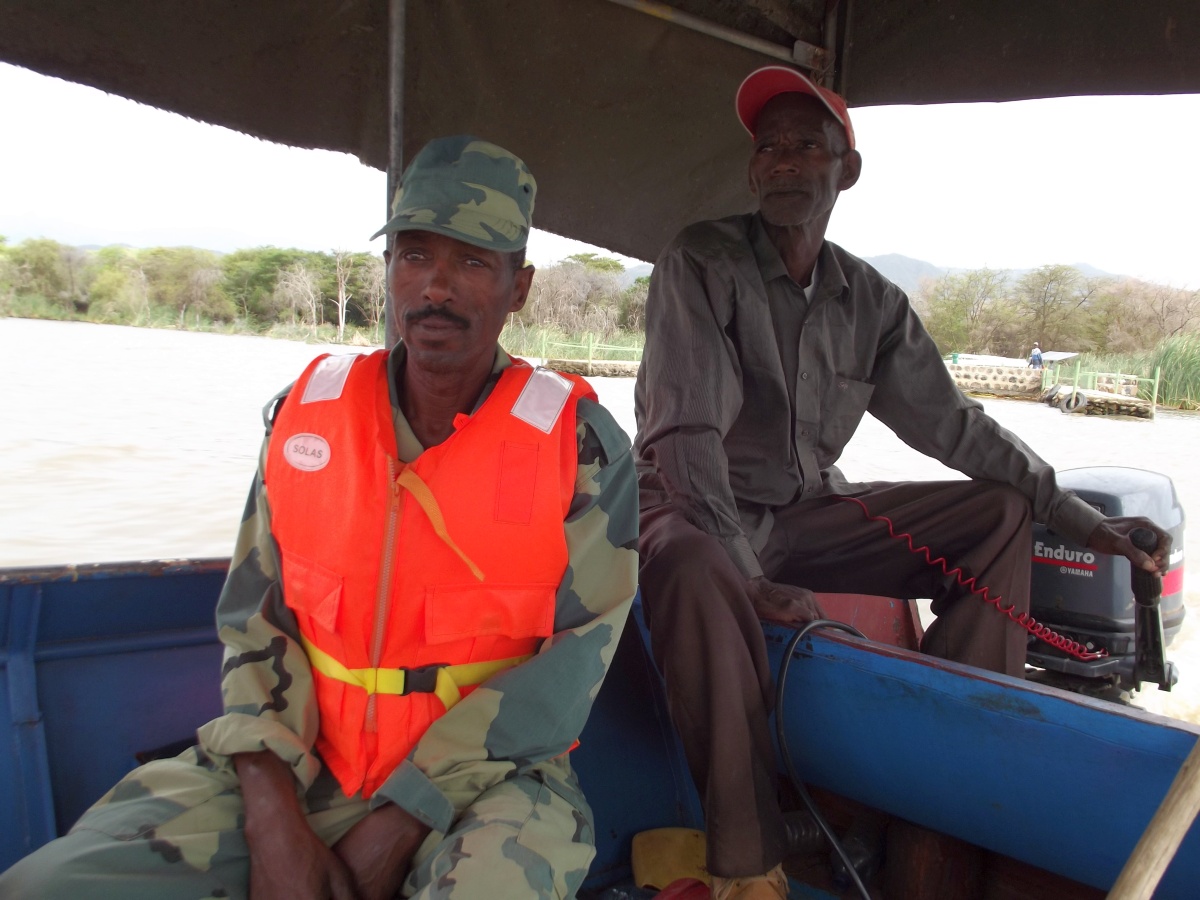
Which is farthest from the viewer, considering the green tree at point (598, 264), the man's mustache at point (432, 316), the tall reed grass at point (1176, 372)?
the green tree at point (598, 264)

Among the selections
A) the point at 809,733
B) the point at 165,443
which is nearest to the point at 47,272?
the point at 165,443

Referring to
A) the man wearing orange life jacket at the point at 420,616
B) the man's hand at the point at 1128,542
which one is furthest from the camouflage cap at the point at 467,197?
the man's hand at the point at 1128,542

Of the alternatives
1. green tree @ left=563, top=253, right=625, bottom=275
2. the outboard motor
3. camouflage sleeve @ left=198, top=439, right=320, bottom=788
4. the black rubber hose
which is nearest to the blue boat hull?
the black rubber hose

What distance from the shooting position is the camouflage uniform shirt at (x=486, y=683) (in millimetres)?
1276

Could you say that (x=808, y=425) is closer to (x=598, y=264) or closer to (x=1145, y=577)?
(x=1145, y=577)

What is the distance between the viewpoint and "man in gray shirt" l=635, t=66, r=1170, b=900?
6.55ft

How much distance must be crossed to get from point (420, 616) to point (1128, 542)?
1.72 metres

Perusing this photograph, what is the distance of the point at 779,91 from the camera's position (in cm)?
224

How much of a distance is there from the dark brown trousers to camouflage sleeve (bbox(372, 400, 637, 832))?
27cm

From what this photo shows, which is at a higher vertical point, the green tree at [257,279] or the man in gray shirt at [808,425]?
the green tree at [257,279]

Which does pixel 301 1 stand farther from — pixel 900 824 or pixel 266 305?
pixel 266 305

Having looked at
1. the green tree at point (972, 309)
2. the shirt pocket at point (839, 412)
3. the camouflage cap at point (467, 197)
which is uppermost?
the green tree at point (972, 309)

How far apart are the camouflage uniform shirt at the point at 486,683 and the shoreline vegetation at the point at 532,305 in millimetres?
929

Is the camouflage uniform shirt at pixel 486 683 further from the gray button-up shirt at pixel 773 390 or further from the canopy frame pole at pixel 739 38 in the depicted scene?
the canopy frame pole at pixel 739 38
